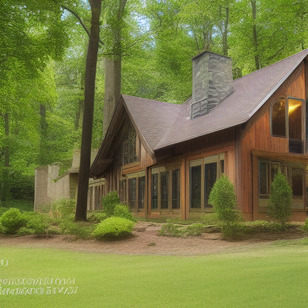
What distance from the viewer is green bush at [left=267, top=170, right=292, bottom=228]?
1309 cm

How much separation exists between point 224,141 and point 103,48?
10930 mm

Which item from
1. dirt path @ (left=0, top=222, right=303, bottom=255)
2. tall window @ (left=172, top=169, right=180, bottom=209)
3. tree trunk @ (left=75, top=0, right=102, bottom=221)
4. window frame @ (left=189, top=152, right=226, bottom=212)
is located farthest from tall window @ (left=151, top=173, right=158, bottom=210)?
dirt path @ (left=0, top=222, right=303, bottom=255)

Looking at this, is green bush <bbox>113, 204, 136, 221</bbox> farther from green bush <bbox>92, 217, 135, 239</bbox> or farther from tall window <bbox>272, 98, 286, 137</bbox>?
tall window <bbox>272, 98, 286, 137</bbox>

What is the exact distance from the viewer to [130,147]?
22.2 m

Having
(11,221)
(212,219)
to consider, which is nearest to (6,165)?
(11,221)

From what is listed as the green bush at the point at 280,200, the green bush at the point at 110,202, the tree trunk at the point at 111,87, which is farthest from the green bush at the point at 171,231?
the tree trunk at the point at 111,87

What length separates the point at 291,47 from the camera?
2692 centimetres

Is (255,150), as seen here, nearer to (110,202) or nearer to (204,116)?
(204,116)

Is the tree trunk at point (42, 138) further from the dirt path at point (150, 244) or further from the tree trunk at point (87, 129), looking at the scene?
the dirt path at point (150, 244)

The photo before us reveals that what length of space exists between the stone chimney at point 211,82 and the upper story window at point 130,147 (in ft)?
12.8

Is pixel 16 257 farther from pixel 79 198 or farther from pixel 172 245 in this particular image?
pixel 79 198

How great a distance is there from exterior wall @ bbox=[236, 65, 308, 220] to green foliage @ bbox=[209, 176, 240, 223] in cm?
158

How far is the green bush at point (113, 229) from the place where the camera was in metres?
12.3

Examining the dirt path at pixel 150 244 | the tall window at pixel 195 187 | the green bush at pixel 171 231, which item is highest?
the tall window at pixel 195 187
